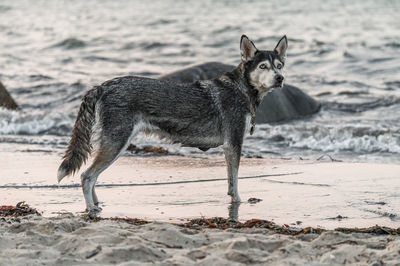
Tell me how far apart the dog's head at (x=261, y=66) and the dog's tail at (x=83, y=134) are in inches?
76.4

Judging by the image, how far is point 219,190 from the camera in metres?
8.56

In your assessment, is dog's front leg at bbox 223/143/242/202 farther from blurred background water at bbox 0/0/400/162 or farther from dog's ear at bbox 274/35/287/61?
blurred background water at bbox 0/0/400/162

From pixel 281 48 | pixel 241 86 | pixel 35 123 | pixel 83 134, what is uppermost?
pixel 281 48

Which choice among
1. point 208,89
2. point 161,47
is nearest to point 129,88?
point 208,89

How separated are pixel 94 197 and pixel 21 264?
8.55 ft

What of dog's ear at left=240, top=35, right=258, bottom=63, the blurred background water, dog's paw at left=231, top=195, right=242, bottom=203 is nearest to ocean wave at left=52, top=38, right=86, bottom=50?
the blurred background water

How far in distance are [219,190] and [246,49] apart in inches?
70.0

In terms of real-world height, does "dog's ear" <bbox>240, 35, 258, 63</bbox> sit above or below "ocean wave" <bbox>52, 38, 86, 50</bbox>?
above

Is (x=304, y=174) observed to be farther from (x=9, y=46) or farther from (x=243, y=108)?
(x=9, y=46)

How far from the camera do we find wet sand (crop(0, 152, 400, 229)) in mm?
7344

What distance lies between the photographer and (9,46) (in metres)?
28.5

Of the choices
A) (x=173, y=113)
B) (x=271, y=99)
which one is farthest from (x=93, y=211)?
(x=271, y=99)

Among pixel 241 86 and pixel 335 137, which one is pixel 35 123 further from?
pixel 241 86

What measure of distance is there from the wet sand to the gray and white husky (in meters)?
0.42
